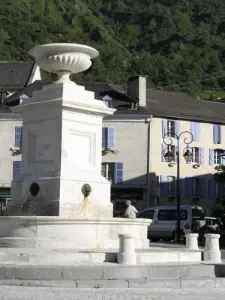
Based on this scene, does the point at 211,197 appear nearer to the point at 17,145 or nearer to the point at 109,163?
the point at 109,163

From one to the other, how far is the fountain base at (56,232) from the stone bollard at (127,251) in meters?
1.56

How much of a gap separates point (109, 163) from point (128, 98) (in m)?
5.12

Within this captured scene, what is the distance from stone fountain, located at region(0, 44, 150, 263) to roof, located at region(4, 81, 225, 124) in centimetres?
3034

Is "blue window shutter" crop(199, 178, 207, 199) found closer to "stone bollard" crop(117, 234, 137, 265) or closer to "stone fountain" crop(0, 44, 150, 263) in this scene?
"stone fountain" crop(0, 44, 150, 263)

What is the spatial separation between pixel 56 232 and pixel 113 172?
3302 cm

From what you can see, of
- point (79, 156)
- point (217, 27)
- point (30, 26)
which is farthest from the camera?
point (217, 27)

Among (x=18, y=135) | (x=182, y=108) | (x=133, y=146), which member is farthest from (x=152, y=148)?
(x=18, y=135)

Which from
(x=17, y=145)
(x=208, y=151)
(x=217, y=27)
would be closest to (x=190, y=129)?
(x=208, y=151)

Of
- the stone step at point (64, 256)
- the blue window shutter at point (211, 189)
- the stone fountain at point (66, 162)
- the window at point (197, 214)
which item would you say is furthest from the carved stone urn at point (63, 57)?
the blue window shutter at point (211, 189)

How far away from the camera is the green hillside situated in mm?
117750

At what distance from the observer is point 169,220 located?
32000 millimetres

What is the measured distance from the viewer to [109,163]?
45875 mm

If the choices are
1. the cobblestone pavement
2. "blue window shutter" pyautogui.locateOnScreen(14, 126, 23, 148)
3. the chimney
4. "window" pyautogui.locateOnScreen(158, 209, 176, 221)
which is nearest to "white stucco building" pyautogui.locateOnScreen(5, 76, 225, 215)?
the chimney

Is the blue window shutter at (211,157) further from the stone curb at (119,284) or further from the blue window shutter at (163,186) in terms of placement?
the stone curb at (119,284)
